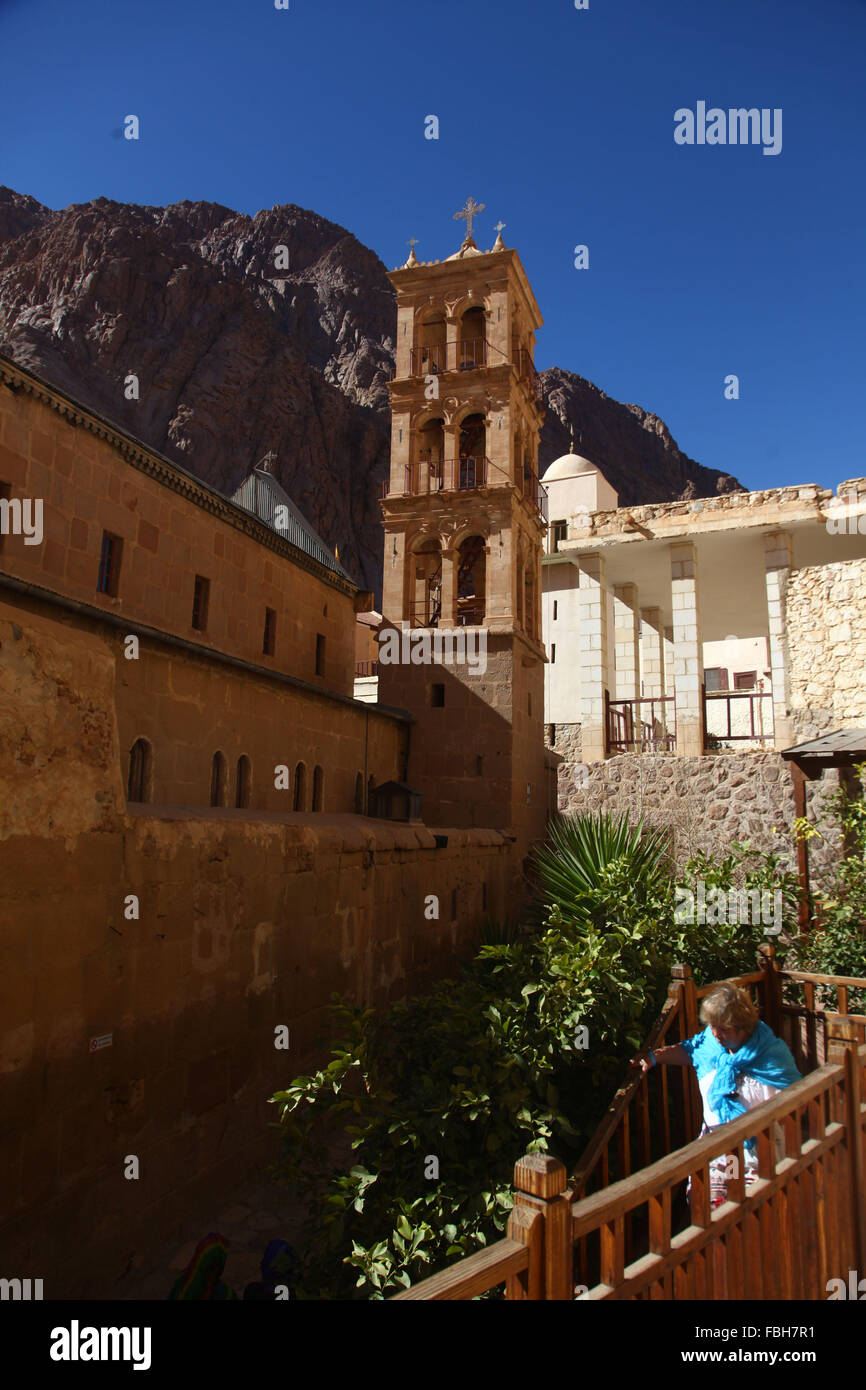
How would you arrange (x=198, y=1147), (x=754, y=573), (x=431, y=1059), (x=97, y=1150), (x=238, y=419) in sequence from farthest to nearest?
1. (x=238, y=419)
2. (x=754, y=573)
3. (x=198, y=1147)
4. (x=431, y=1059)
5. (x=97, y=1150)

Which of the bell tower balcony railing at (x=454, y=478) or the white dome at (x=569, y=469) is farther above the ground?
the white dome at (x=569, y=469)

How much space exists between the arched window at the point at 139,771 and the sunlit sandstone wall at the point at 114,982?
4.91ft

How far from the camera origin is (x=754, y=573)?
21.4m

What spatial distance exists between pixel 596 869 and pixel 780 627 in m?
9.36

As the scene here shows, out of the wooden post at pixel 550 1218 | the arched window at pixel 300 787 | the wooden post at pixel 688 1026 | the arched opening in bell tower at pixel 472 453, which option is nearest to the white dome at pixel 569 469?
the arched opening in bell tower at pixel 472 453

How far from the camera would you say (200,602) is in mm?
13250

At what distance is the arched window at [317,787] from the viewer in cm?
1284

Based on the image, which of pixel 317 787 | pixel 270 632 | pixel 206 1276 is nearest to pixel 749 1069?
pixel 206 1276

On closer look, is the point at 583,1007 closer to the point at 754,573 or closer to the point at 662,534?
the point at 662,534

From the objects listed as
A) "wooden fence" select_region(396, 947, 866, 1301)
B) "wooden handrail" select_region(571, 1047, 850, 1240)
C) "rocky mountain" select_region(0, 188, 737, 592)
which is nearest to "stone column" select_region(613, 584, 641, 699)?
"wooden fence" select_region(396, 947, 866, 1301)

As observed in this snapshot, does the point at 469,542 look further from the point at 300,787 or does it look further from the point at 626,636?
the point at 300,787

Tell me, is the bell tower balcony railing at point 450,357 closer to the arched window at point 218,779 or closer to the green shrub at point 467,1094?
the arched window at point 218,779

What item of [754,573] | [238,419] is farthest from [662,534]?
[238,419]

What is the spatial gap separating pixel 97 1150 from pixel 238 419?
4809 cm
